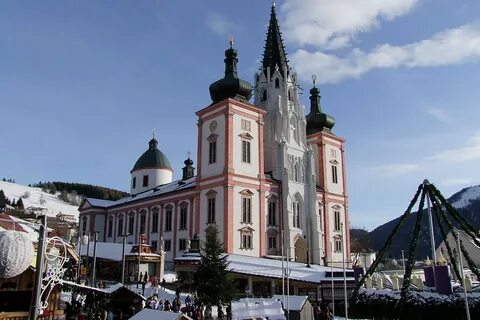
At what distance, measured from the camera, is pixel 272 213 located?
4744 centimetres

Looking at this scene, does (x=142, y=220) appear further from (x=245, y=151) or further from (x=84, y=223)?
(x=245, y=151)

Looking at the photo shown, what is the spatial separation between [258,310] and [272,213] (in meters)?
25.5

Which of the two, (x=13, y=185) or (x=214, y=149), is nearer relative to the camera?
(x=214, y=149)

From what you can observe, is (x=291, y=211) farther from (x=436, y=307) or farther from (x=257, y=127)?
(x=436, y=307)

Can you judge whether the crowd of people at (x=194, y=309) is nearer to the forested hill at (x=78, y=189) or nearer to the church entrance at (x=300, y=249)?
the church entrance at (x=300, y=249)

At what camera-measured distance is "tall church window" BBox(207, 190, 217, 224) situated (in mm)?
45250

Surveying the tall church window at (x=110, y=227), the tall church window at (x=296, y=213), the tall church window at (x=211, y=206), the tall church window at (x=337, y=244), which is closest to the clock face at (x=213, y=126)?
the tall church window at (x=211, y=206)

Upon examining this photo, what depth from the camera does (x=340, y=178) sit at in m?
57.8

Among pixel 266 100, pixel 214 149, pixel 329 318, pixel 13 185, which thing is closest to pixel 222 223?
pixel 214 149

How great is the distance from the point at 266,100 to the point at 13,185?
492 ft

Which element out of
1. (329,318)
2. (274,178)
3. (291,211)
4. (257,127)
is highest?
(257,127)

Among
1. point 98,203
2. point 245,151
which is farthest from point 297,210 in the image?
point 98,203

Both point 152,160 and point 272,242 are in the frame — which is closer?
point 272,242

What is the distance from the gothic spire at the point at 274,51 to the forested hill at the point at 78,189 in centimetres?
11446
